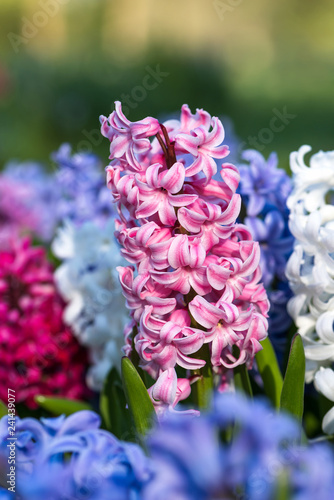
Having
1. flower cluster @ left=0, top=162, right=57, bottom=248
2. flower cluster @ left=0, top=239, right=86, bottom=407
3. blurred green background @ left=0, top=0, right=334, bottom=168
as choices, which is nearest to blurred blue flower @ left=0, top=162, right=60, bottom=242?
flower cluster @ left=0, top=162, right=57, bottom=248

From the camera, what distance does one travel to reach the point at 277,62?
13180 millimetres

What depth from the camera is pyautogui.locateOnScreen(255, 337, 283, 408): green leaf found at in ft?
2.88

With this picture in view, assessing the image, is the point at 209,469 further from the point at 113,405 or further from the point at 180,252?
the point at 113,405

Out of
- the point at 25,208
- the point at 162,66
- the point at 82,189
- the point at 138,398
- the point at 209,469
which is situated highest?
the point at 162,66

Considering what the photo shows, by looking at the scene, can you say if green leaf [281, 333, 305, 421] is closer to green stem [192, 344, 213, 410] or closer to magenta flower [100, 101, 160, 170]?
green stem [192, 344, 213, 410]

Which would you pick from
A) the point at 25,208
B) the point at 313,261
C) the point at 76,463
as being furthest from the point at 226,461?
the point at 25,208

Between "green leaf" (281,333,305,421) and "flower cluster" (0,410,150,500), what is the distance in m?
0.24

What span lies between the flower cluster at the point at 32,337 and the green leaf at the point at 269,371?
483 mm

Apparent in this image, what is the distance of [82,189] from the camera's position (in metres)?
1.37

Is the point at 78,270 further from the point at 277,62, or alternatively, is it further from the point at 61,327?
the point at 277,62

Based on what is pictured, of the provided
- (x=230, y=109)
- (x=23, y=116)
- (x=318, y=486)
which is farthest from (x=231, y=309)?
(x=230, y=109)

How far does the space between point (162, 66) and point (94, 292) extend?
7716 millimetres

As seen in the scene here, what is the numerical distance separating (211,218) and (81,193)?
0.71m

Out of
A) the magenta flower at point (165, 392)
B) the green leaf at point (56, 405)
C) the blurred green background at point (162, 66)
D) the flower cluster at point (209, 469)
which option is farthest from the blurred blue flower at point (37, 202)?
the blurred green background at point (162, 66)
